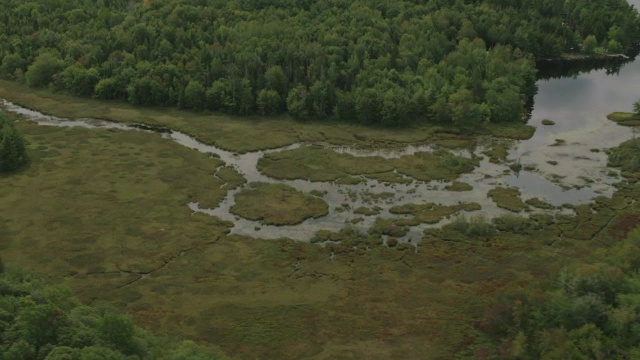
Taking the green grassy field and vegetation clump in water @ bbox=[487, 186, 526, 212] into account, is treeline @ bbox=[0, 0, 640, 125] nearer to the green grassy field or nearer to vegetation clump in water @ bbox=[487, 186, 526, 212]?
vegetation clump in water @ bbox=[487, 186, 526, 212]

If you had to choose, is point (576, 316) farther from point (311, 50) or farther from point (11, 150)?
point (311, 50)

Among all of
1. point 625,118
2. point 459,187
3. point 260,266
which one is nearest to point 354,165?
point 459,187

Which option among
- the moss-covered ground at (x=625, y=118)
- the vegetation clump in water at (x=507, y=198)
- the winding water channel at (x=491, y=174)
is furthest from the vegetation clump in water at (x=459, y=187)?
the moss-covered ground at (x=625, y=118)

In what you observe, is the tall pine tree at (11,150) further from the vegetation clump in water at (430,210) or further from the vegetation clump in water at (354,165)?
the vegetation clump in water at (430,210)

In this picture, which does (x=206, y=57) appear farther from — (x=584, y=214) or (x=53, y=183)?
(x=584, y=214)

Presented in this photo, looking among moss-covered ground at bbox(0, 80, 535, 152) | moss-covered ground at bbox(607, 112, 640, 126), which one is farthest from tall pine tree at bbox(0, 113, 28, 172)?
moss-covered ground at bbox(607, 112, 640, 126)

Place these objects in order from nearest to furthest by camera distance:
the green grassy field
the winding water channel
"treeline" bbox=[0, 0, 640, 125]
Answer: the green grassy field → the winding water channel → "treeline" bbox=[0, 0, 640, 125]

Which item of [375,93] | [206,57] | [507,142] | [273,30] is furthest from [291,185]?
[273,30]
